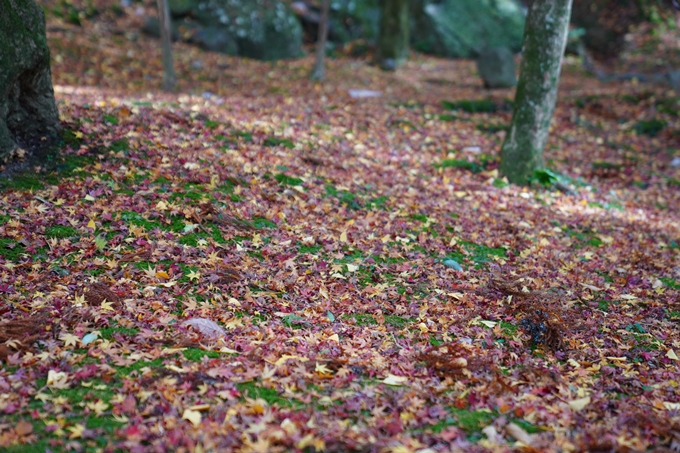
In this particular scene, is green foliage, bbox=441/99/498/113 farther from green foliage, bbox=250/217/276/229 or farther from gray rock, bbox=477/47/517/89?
green foliage, bbox=250/217/276/229

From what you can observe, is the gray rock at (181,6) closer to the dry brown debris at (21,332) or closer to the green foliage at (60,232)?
the green foliage at (60,232)

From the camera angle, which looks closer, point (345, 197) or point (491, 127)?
point (345, 197)

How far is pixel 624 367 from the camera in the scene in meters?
4.31

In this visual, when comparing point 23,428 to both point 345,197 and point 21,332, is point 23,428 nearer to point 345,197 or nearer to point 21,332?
point 21,332

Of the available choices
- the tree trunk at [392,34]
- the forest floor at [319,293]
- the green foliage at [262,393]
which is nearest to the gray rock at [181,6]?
the tree trunk at [392,34]

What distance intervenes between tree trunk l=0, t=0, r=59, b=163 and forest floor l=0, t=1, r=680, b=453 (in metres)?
0.34

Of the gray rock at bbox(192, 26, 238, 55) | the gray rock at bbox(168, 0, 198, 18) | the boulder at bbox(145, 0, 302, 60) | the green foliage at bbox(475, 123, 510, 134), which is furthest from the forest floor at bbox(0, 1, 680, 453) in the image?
the gray rock at bbox(168, 0, 198, 18)

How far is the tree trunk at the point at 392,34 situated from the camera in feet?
57.8

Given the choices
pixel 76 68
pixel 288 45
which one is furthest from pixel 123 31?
pixel 288 45

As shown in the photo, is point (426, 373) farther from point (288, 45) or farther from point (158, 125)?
point (288, 45)

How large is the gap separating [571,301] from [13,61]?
20.0 feet

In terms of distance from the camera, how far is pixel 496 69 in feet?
48.2

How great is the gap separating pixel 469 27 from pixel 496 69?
245 inches

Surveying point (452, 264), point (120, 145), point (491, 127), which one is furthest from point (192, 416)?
point (491, 127)
